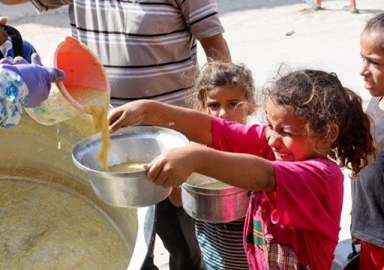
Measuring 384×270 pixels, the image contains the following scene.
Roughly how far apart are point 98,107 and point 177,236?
3.24 ft

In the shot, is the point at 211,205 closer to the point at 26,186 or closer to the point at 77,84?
the point at 77,84

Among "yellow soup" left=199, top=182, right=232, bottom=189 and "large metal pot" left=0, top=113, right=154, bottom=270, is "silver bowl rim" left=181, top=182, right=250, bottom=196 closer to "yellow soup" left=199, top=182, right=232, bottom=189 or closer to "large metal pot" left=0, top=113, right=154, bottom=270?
"yellow soup" left=199, top=182, right=232, bottom=189

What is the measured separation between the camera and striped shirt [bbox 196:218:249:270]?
236 centimetres

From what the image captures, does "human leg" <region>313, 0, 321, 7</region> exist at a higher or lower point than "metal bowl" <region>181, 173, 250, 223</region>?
lower

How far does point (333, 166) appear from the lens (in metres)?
1.86

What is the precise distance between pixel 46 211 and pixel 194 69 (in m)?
0.86

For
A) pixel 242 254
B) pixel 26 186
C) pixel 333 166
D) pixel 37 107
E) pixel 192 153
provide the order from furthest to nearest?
pixel 26 186
pixel 242 254
pixel 37 107
pixel 333 166
pixel 192 153

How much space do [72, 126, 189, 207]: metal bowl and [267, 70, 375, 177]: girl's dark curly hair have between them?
13.2 inches

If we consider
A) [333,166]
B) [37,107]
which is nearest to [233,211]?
[333,166]

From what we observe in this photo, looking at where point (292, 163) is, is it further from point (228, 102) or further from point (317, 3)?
point (317, 3)

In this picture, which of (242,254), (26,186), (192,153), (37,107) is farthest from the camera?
(26,186)

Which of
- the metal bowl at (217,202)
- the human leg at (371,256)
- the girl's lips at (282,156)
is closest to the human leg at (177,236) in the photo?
the metal bowl at (217,202)

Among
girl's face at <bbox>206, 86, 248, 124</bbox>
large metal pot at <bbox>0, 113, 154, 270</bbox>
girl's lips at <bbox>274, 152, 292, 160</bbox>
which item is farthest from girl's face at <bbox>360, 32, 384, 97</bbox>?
large metal pot at <bbox>0, 113, 154, 270</bbox>

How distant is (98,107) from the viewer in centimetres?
203
